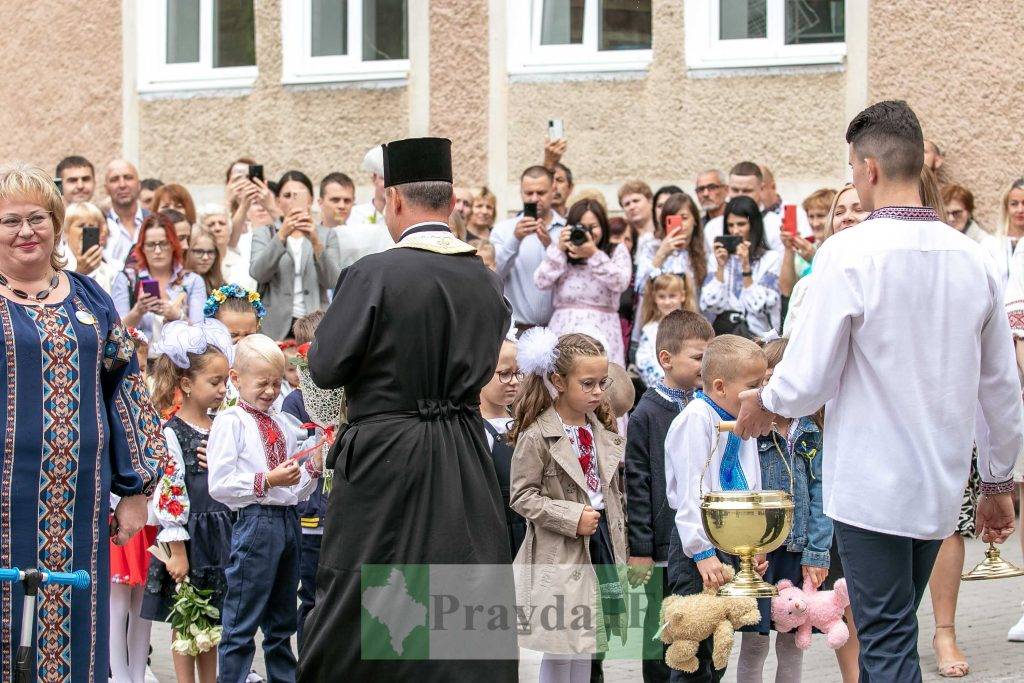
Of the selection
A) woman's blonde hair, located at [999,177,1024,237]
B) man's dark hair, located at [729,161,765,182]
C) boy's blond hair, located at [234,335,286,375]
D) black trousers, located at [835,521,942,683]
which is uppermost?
man's dark hair, located at [729,161,765,182]

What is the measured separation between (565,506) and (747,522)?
1235mm

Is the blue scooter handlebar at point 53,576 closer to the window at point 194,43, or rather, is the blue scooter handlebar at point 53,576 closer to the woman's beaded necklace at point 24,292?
the woman's beaded necklace at point 24,292

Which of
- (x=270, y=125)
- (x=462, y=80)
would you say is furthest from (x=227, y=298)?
(x=270, y=125)

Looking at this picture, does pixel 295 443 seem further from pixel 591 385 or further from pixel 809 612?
pixel 809 612

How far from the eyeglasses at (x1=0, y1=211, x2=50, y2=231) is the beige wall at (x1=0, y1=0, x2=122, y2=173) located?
1153 centimetres

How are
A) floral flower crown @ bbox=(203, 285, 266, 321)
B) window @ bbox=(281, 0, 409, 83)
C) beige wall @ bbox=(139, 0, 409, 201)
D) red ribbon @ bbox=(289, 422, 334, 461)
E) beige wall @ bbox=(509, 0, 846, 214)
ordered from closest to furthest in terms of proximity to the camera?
red ribbon @ bbox=(289, 422, 334, 461) < floral flower crown @ bbox=(203, 285, 266, 321) < beige wall @ bbox=(509, 0, 846, 214) < beige wall @ bbox=(139, 0, 409, 201) < window @ bbox=(281, 0, 409, 83)

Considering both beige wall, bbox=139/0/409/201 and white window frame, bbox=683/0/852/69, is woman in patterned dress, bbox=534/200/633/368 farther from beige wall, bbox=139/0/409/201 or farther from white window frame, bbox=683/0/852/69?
beige wall, bbox=139/0/409/201

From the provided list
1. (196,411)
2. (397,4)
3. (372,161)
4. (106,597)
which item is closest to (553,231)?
(372,161)

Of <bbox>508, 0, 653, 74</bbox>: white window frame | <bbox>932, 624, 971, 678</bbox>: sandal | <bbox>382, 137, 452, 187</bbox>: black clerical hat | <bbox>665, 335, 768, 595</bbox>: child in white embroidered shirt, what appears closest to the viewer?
<bbox>382, 137, 452, 187</bbox>: black clerical hat

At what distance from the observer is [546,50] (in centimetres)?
1473

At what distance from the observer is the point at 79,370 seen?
530cm

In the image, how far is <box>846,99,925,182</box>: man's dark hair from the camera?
205 inches

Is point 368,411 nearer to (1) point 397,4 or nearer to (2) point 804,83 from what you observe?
(2) point 804,83

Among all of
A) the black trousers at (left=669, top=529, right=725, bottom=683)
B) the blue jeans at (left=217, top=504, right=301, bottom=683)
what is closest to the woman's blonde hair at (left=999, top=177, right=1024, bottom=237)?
the black trousers at (left=669, top=529, right=725, bottom=683)
